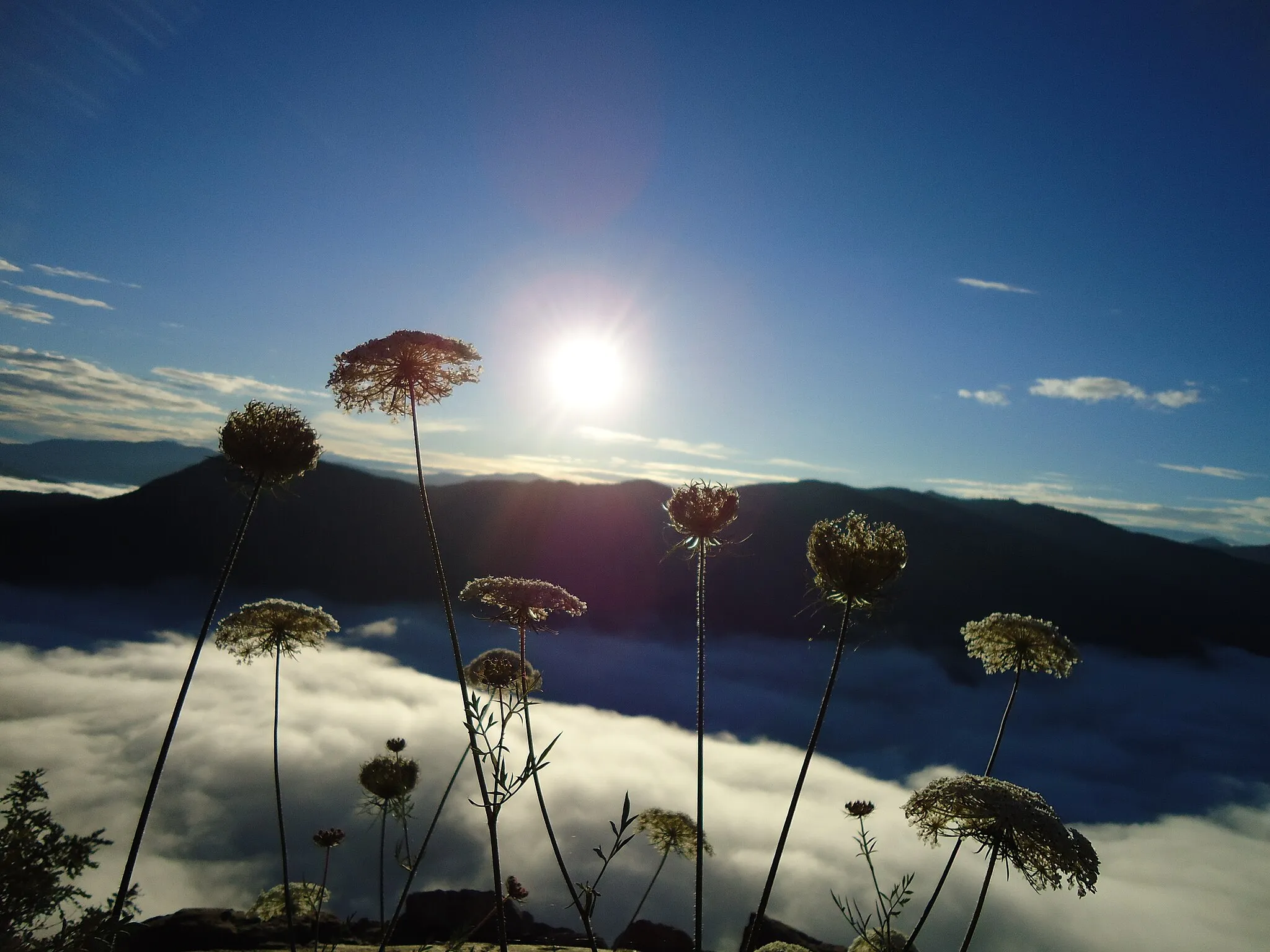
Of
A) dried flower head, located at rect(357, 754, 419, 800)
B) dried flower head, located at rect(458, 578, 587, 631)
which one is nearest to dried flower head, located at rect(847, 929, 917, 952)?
dried flower head, located at rect(458, 578, 587, 631)

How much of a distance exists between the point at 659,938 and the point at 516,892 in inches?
1276

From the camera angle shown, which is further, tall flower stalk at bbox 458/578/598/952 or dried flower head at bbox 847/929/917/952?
tall flower stalk at bbox 458/578/598/952

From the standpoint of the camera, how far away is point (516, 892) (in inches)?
348

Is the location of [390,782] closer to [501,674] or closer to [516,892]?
[516,892]

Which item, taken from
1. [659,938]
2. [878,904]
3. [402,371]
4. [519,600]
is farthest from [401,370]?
[659,938]

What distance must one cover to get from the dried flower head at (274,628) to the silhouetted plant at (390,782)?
2.02 meters

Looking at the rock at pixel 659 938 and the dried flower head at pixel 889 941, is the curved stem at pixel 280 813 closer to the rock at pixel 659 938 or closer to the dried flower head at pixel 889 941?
the dried flower head at pixel 889 941

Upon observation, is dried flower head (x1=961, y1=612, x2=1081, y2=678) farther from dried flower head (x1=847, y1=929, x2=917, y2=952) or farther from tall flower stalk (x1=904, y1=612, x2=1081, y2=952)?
dried flower head (x1=847, y1=929, x2=917, y2=952)

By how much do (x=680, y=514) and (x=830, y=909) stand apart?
7812 inches

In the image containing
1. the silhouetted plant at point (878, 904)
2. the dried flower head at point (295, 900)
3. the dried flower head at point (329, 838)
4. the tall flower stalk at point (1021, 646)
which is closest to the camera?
the silhouetted plant at point (878, 904)

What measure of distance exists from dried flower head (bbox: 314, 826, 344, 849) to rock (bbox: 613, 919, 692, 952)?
29107 millimetres

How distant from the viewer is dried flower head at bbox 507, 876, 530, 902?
27.7 ft

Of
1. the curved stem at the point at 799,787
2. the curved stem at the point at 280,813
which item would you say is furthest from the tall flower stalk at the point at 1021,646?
the curved stem at the point at 280,813

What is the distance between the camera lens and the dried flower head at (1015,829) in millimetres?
5836
